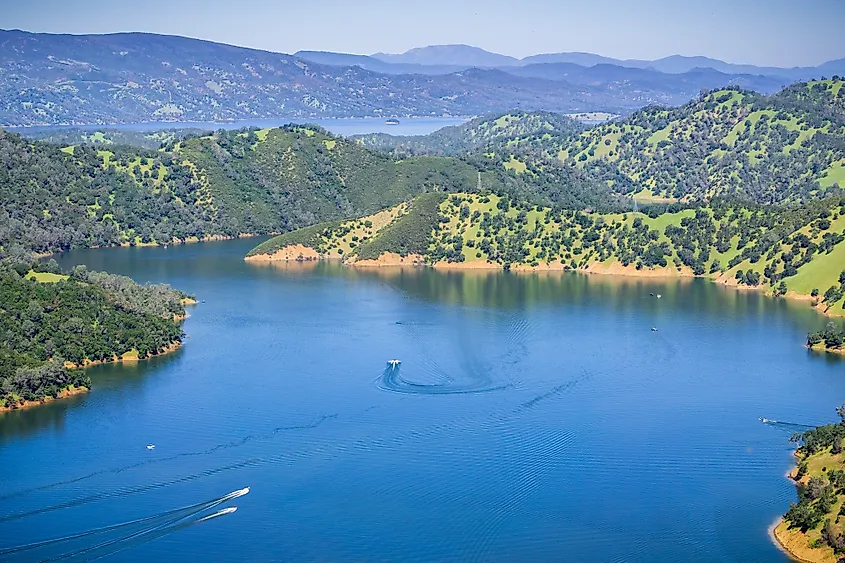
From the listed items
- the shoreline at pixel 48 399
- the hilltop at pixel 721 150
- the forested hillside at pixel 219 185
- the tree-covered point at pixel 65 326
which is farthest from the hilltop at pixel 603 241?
the shoreline at pixel 48 399

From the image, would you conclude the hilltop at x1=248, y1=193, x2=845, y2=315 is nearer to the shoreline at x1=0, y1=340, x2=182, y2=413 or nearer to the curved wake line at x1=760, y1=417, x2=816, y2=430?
the curved wake line at x1=760, y1=417, x2=816, y2=430

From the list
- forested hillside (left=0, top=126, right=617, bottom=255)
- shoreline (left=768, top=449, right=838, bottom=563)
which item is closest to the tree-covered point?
shoreline (left=768, top=449, right=838, bottom=563)

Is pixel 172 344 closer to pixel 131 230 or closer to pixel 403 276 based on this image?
pixel 403 276

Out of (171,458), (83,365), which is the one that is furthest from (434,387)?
(83,365)

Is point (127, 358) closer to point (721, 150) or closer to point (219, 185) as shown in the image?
point (219, 185)

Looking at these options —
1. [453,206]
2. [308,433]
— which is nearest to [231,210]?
[453,206]
